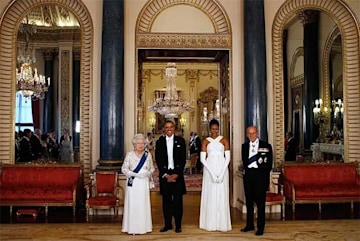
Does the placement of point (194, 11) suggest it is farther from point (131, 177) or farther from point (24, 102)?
point (24, 102)

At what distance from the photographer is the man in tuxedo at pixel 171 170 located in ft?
18.9

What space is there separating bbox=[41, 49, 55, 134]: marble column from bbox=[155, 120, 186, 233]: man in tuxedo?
9.18m

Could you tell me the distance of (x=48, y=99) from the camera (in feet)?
46.3

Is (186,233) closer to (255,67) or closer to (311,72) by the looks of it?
(255,67)

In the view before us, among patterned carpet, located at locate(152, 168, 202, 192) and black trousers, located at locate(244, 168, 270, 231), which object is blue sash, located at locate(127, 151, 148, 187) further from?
patterned carpet, located at locate(152, 168, 202, 192)

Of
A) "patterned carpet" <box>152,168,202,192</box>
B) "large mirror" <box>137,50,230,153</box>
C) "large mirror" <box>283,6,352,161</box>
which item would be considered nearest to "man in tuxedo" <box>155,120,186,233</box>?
"patterned carpet" <box>152,168,202,192</box>

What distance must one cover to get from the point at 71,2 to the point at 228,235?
5.07 meters

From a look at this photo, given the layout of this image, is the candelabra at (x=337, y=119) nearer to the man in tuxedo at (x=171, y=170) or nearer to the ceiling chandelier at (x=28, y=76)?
the man in tuxedo at (x=171, y=170)

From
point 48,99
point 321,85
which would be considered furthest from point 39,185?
point 321,85

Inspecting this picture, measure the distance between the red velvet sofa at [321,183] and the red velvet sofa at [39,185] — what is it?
12.3 feet

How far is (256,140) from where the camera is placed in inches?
224

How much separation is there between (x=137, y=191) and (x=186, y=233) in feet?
2.88

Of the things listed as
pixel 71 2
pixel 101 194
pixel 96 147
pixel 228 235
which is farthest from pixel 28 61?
pixel 228 235

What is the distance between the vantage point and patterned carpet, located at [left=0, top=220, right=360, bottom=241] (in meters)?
5.48
